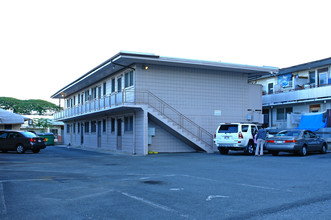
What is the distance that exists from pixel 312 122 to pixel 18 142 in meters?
22.0

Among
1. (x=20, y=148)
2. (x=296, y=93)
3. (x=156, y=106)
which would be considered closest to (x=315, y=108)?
(x=296, y=93)

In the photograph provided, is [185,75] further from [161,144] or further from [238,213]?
[238,213]

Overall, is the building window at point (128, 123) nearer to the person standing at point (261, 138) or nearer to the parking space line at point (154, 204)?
the person standing at point (261, 138)

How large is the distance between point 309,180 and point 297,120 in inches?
870

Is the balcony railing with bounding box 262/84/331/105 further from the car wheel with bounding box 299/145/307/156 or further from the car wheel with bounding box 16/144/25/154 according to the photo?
the car wheel with bounding box 16/144/25/154

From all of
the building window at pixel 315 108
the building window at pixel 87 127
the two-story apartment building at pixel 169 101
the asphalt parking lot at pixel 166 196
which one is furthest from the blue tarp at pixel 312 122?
the building window at pixel 87 127

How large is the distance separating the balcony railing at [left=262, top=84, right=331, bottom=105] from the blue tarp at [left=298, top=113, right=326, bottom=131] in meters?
2.50

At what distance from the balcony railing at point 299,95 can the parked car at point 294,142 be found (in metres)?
10.9

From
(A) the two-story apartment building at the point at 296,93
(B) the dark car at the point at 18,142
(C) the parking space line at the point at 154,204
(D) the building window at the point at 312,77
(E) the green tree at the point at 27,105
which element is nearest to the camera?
(C) the parking space line at the point at 154,204

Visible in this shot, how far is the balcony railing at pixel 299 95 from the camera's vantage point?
3019 centimetres

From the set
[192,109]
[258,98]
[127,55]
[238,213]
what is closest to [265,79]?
[258,98]

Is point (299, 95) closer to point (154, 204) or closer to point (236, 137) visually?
point (236, 137)

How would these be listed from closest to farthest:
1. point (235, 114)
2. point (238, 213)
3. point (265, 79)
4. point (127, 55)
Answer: point (238, 213)
point (127, 55)
point (235, 114)
point (265, 79)

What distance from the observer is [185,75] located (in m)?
25.2
